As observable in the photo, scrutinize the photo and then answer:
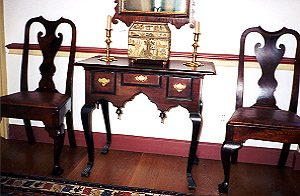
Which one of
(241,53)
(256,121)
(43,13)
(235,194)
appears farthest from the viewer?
(43,13)

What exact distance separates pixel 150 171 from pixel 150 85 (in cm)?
75

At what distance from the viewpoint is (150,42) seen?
2561 millimetres

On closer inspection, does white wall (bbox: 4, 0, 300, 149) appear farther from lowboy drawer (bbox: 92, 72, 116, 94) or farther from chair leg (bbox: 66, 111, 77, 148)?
lowboy drawer (bbox: 92, 72, 116, 94)

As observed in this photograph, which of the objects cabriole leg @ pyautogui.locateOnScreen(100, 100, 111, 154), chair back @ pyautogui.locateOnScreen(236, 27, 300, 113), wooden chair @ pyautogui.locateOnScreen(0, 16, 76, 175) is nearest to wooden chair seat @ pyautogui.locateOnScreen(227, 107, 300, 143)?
chair back @ pyautogui.locateOnScreen(236, 27, 300, 113)

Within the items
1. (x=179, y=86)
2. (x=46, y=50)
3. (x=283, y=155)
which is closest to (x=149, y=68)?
(x=179, y=86)

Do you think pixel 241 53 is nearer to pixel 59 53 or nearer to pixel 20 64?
pixel 59 53

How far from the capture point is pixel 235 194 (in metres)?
2.42

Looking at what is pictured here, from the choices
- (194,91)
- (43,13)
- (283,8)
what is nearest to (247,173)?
(194,91)

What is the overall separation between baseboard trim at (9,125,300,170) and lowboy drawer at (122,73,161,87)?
0.77 metres

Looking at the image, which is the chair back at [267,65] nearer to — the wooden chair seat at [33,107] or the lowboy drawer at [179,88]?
the lowboy drawer at [179,88]

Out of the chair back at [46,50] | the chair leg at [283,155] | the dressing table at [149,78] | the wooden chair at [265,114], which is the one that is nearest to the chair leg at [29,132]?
the chair back at [46,50]

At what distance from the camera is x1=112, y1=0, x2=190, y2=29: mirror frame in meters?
2.79

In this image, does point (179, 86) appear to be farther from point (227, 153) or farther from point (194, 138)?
point (227, 153)

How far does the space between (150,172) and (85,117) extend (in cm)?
70
